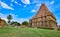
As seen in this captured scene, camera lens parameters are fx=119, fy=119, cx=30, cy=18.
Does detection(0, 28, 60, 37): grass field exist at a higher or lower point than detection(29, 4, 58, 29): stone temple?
lower

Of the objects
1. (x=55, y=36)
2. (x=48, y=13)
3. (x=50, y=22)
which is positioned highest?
(x=48, y=13)

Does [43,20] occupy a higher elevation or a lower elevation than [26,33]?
higher

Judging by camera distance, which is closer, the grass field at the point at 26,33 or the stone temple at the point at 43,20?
the grass field at the point at 26,33

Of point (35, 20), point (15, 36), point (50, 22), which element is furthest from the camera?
point (35, 20)

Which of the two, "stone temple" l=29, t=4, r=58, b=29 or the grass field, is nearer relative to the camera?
the grass field

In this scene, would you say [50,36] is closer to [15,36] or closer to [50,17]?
[15,36]

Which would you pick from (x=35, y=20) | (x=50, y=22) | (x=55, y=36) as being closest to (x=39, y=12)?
(x=35, y=20)

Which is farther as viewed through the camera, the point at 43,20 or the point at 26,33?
the point at 43,20

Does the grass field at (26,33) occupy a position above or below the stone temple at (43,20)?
below

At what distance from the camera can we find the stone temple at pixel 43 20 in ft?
79.0

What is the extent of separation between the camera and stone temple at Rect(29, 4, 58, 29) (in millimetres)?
24078

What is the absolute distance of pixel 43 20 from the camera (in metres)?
24.7

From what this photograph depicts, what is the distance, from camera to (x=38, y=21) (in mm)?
25609

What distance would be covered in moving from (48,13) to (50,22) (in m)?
2.12
